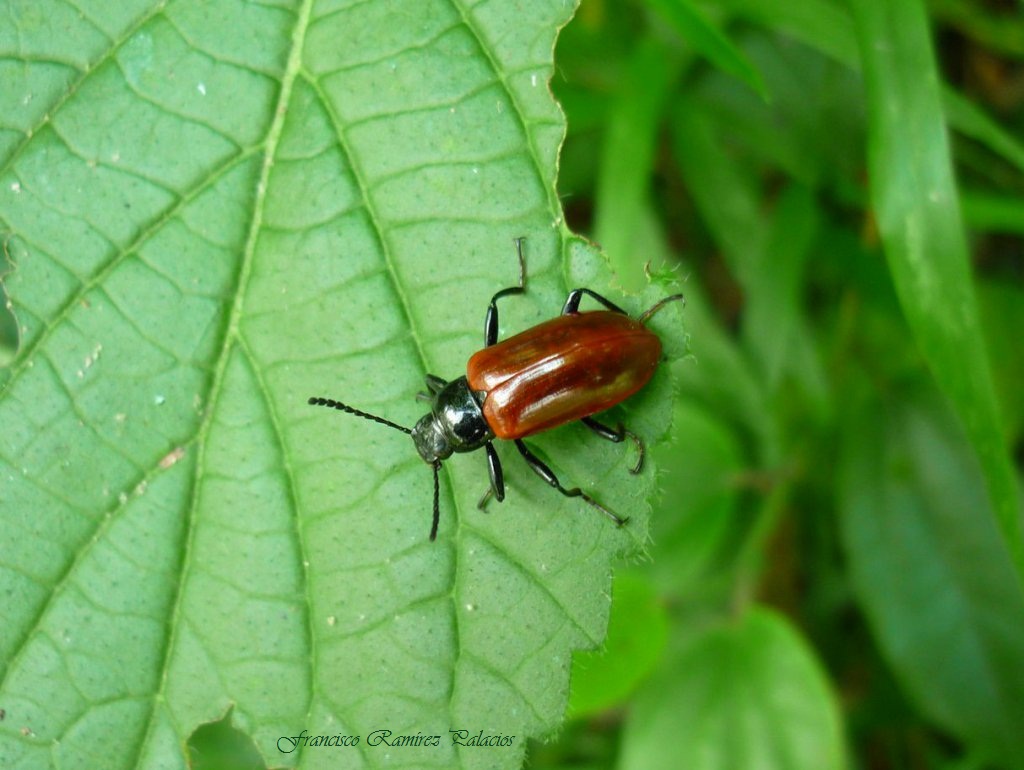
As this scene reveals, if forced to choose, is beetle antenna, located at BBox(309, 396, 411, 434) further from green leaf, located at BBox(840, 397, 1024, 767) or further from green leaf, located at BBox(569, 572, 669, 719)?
green leaf, located at BBox(840, 397, 1024, 767)

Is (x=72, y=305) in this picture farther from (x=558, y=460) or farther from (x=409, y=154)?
(x=558, y=460)

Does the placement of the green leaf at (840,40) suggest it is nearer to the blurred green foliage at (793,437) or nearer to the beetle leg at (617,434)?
the blurred green foliage at (793,437)

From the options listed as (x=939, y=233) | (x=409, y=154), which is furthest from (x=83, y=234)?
(x=939, y=233)

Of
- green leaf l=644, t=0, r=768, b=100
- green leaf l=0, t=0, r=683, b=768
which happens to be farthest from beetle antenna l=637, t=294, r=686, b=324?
green leaf l=644, t=0, r=768, b=100

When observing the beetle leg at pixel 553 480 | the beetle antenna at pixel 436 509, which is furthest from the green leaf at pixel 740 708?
the beetle antenna at pixel 436 509

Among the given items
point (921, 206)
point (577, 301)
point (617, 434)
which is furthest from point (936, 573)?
point (577, 301)

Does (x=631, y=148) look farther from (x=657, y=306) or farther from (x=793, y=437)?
(x=793, y=437)

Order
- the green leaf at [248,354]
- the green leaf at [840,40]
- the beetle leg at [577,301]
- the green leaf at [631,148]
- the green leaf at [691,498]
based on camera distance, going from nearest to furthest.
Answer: the green leaf at [248,354], the beetle leg at [577,301], the green leaf at [840,40], the green leaf at [631,148], the green leaf at [691,498]
